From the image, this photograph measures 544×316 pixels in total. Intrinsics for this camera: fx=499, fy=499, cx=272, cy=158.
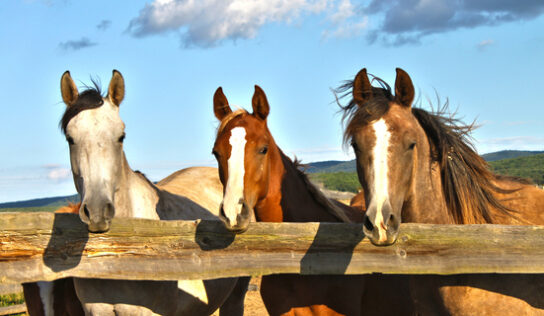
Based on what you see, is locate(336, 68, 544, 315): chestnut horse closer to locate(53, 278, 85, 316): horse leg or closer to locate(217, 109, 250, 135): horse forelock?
locate(217, 109, 250, 135): horse forelock

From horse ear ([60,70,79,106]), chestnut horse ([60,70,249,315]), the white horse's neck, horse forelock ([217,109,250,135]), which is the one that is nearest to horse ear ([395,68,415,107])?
horse forelock ([217,109,250,135])

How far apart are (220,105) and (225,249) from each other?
1378 mm

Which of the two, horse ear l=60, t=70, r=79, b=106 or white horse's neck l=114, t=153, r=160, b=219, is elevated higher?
horse ear l=60, t=70, r=79, b=106

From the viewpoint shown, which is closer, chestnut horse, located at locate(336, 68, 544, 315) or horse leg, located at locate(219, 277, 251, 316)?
chestnut horse, located at locate(336, 68, 544, 315)

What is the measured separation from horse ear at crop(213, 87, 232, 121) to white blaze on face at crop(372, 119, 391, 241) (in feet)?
4.92

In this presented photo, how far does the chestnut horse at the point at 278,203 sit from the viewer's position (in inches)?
141

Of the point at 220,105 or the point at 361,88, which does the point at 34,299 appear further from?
the point at 361,88

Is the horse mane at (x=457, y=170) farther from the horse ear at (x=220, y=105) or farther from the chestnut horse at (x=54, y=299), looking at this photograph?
the chestnut horse at (x=54, y=299)

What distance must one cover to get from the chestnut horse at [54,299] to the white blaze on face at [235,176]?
5.78 ft

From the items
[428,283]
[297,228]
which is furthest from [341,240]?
[428,283]

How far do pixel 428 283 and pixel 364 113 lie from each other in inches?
46.8

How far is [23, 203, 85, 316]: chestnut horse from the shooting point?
4.11m

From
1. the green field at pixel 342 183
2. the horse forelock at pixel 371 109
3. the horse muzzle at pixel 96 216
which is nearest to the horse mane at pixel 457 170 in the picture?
the horse forelock at pixel 371 109

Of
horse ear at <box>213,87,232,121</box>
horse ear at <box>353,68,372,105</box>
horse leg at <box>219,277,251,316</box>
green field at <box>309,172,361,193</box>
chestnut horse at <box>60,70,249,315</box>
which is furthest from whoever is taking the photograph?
green field at <box>309,172,361,193</box>
